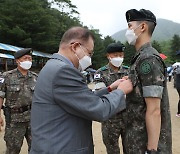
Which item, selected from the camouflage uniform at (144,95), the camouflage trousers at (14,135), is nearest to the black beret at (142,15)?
the camouflage uniform at (144,95)

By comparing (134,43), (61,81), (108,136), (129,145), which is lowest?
(108,136)

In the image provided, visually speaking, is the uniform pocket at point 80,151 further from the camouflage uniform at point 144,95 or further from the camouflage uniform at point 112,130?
the camouflage uniform at point 112,130

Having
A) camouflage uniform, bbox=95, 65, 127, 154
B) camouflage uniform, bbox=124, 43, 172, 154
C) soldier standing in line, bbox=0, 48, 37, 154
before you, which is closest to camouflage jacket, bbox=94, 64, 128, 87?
camouflage uniform, bbox=95, 65, 127, 154

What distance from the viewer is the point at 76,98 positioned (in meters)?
1.67

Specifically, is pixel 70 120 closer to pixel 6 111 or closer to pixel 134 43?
pixel 134 43

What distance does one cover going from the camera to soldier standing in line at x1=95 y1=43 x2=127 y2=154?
11.4ft

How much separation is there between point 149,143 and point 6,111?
8.92ft

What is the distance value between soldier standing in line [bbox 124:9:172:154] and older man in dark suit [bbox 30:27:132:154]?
25cm

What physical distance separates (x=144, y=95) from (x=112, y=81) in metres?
1.79

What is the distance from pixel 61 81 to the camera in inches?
65.2

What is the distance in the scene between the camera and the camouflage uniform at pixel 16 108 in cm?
393

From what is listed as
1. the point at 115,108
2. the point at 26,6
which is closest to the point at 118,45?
the point at 115,108

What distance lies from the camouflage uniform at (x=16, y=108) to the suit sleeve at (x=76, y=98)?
2.48 metres

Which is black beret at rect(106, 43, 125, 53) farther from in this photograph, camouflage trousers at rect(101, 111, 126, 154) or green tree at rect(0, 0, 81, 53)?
green tree at rect(0, 0, 81, 53)
